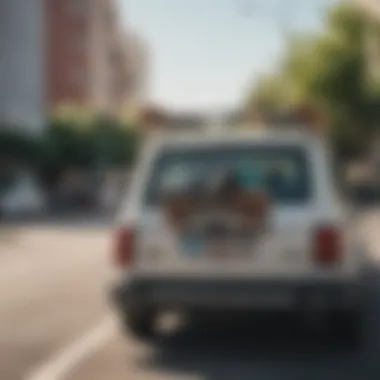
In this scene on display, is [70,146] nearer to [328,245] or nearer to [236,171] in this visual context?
[236,171]

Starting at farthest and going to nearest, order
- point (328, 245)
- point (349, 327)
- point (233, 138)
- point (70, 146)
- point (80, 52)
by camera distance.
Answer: point (80, 52), point (70, 146), point (233, 138), point (349, 327), point (328, 245)

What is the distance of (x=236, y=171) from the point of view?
1008 cm

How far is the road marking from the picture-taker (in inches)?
352

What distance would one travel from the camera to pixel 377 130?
71312mm

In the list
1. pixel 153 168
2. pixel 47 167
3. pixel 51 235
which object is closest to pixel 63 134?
pixel 47 167

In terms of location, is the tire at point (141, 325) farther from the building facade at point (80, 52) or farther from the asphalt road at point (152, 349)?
the building facade at point (80, 52)

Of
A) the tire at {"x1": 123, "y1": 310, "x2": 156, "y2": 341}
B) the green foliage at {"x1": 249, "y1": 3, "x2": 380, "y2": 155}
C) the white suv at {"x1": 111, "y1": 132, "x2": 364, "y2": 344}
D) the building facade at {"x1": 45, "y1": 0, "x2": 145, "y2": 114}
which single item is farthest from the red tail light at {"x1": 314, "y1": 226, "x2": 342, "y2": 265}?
the building facade at {"x1": 45, "y1": 0, "x2": 145, "y2": 114}

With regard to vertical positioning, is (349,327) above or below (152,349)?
above

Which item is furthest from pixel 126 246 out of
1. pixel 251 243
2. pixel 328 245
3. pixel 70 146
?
pixel 70 146

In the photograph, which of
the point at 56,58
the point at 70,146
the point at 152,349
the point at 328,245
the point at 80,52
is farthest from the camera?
the point at 80,52

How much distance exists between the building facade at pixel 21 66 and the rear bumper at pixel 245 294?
208 ft

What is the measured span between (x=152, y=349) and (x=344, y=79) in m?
60.5

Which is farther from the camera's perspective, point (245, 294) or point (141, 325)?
point (141, 325)

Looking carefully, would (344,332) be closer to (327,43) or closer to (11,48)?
(327,43)
